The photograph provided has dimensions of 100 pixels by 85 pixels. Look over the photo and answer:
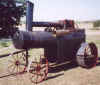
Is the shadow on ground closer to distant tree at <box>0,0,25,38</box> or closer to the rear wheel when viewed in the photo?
the rear wheel

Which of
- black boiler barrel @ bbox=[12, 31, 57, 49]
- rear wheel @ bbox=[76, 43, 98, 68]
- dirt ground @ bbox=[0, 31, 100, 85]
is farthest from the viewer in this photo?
Result: rear wheel @ bbox=[76, 43, 98, 68]

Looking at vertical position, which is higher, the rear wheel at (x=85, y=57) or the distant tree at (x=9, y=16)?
the distant tree at (x=9, y=16)

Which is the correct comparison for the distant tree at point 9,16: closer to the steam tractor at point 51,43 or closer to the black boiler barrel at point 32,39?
the steam tractor at point 51,43

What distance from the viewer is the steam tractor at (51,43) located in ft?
21.7

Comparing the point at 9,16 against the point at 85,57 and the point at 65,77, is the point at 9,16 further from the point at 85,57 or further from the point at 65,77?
the point at 65,77

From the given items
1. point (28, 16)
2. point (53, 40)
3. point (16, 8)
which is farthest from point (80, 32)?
point (16, 8)

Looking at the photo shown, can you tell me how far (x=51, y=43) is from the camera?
7367 mm

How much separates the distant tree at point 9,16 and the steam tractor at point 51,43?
13864 millimetres

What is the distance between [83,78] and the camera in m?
6.50

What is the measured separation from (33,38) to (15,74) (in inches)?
84.4

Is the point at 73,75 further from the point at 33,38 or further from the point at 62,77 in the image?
the point at 33,38

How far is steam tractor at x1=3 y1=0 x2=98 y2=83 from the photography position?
660 centimetres

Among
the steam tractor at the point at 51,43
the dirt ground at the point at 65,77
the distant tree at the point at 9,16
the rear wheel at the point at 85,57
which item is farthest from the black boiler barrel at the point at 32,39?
the distant tree at the point at 9,16

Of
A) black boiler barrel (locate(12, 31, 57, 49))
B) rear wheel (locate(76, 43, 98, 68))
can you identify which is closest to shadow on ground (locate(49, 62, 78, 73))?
rear wheel (locate(76, 43, 98, 68))
